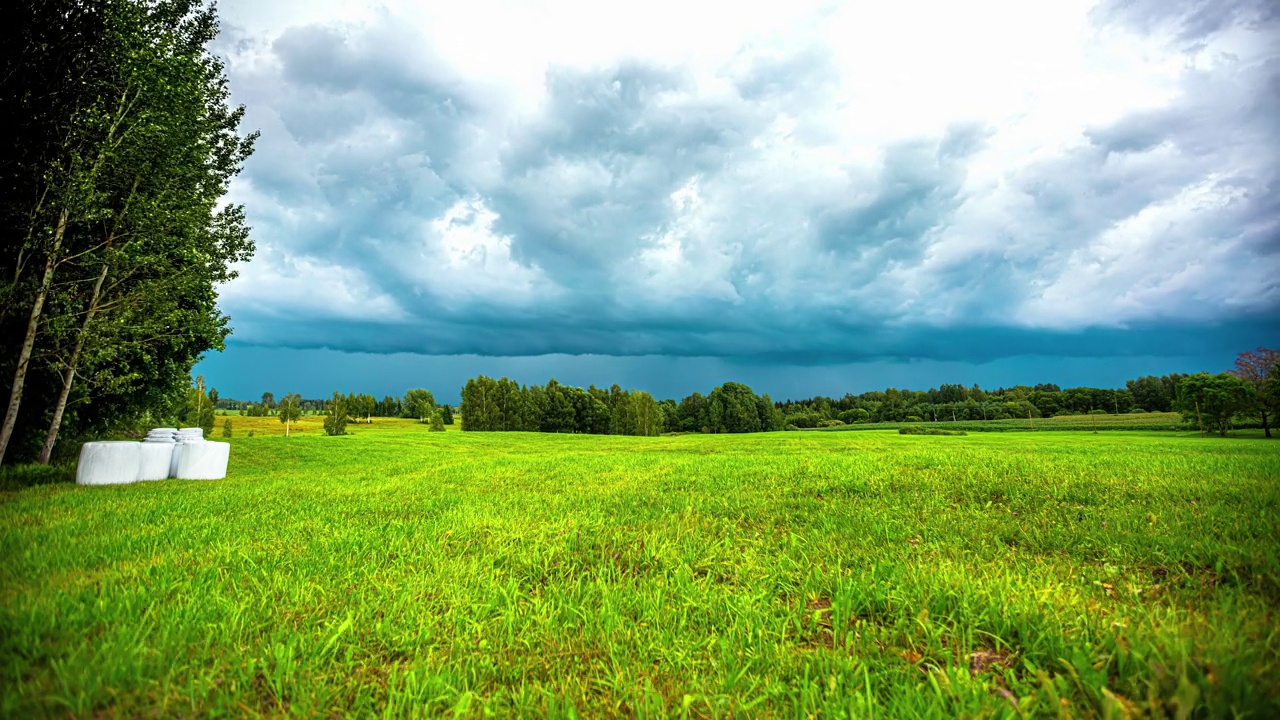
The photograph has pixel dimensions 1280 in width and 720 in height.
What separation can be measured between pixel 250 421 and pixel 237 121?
A: 335 ft

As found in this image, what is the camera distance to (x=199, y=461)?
1453 cm

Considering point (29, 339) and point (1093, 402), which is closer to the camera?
point (29, 339)

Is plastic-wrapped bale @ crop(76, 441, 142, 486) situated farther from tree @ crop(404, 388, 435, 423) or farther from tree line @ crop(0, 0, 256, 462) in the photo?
tree @ crop(404, 388, 435, 423)

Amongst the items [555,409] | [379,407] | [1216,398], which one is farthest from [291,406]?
[1216,398]

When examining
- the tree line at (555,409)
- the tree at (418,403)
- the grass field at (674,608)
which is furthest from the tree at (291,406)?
the grass field at (674,608)

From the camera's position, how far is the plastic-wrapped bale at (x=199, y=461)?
14383mm

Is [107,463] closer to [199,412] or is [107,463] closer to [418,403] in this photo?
[199,412]

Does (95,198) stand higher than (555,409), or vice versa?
(95,198)

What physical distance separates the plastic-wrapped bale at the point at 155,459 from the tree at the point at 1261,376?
299 feet

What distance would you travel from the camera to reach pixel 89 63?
13.1m

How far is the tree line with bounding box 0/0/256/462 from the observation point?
40.5 ft

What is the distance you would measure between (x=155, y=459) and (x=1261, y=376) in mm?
103853

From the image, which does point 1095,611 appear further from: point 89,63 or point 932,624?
point 89,63

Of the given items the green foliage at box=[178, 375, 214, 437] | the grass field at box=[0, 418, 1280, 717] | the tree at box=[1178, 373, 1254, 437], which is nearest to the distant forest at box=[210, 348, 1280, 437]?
the tree at box=[1178, 373, 1254, 437]
